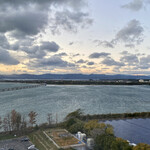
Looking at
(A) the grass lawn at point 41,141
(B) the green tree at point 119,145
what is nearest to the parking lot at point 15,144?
(A) the grass lawn at point 41,141

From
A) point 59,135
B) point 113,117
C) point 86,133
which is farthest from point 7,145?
point 113,117

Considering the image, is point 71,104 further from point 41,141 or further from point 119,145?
point 119,145

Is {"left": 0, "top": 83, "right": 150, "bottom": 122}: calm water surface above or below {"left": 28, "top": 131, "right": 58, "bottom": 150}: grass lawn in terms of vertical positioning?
below

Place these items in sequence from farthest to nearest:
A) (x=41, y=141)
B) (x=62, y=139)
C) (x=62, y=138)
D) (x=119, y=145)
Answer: (x=62, y=138), (x=62, y=139), (x=41, y=141), (x=119, y=145)

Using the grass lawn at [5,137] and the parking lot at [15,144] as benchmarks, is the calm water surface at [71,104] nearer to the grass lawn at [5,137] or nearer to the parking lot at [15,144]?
the grass lawn at [5,137]

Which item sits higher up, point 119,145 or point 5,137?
point 119,145

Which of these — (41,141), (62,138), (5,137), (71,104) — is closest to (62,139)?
(62,138)

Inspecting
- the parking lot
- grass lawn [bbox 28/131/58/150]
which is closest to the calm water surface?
grass lawn [bbox 28/131/58/150]

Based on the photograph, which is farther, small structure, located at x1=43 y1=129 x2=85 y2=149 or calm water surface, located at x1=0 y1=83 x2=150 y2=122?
calm water surface, located at x1=0 y1=83 x2=150 y2=122

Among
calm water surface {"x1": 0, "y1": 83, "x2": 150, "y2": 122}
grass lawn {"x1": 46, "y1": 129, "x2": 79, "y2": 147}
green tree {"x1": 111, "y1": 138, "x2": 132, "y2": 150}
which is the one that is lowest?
calm water surface {"x1": 0, "y1": 83, "x2": 150, "y2": 122}

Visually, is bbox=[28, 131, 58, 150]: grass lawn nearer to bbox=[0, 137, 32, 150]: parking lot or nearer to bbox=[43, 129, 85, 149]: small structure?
Answer: bbox=[43, 129, 85, 149]: small structure
